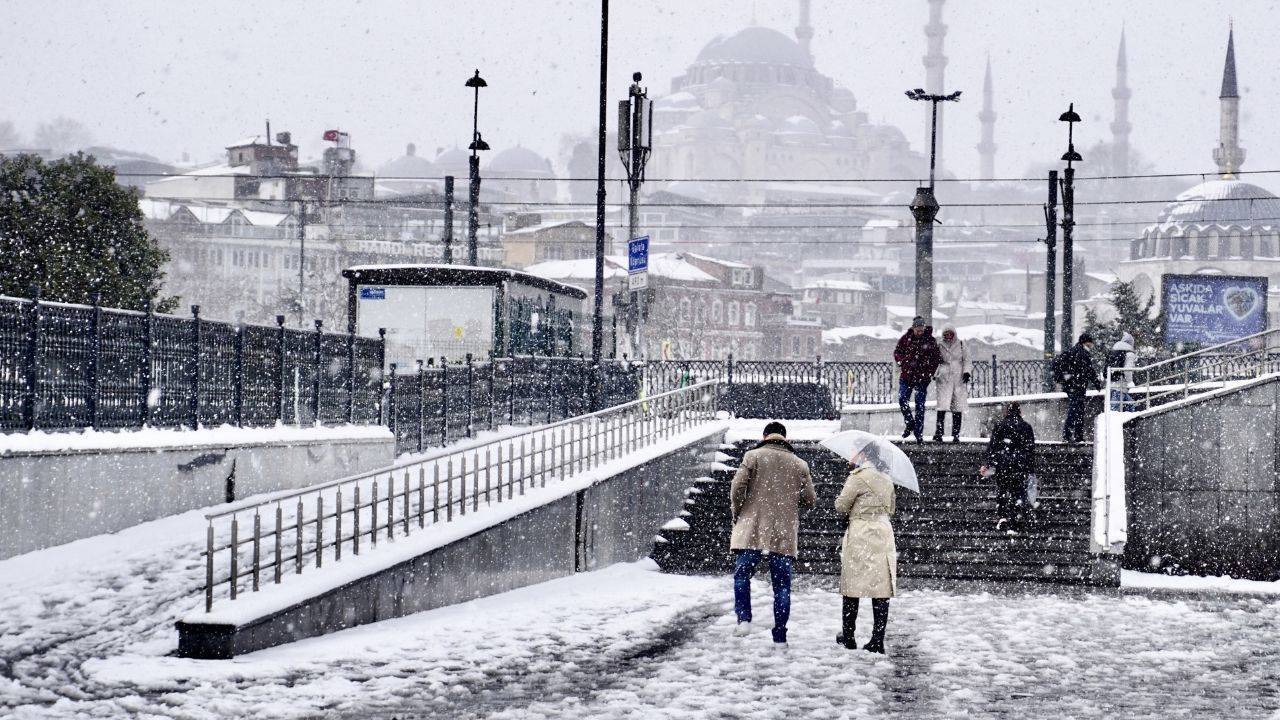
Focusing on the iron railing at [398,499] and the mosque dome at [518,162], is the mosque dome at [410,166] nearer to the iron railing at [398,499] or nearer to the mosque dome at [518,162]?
the mosque dome at [518,162]

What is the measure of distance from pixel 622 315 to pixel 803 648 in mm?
19045

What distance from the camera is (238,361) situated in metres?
17.8

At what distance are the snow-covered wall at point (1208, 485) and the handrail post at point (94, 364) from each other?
12.6 m

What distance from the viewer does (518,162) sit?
180 metres

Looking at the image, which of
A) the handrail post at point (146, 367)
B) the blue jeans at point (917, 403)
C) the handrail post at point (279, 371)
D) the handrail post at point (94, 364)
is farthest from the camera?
the blue jeans at point (917, 403)

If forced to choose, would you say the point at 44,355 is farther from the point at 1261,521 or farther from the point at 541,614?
the point at 1261,521

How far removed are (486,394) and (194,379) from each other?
28.4 ft

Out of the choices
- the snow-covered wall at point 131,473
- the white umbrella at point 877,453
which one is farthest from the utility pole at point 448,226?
the white umbrella at point 877,453

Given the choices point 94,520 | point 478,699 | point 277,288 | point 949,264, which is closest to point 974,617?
point 478,699

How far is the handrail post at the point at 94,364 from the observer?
14.6 metres

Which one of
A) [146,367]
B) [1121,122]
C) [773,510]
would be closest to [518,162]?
[1121,122]

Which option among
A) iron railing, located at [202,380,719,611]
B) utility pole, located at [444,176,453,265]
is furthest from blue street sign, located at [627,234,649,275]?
utility pole, located at [444,176,453,265]

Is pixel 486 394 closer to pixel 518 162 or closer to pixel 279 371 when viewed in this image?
pixel 279 371

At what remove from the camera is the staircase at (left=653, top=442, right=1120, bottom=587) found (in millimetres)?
16875
